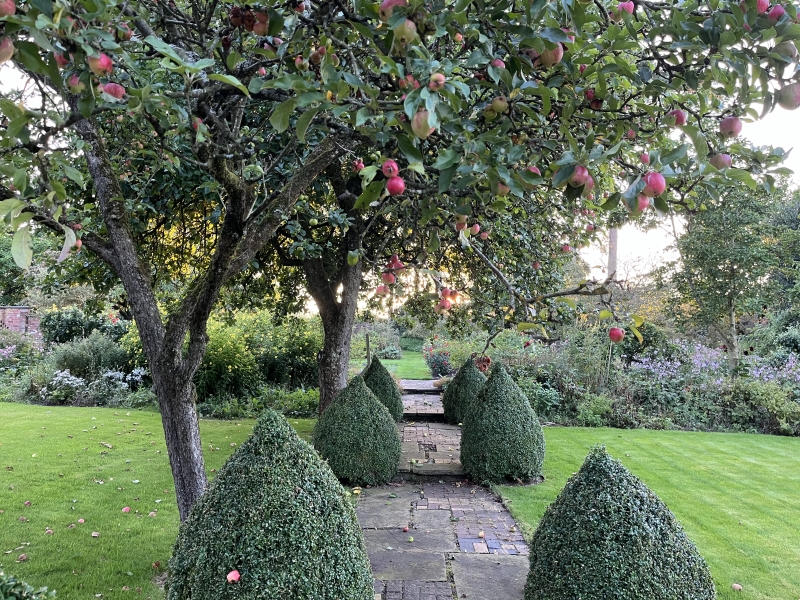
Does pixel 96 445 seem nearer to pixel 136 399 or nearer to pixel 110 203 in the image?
pixel 136 399

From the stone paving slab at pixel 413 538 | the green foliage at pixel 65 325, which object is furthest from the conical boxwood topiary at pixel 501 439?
the green foliage at pixel 65 325

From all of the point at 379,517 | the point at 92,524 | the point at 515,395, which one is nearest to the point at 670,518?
the point at 379,517

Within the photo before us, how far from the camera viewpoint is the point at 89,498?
17.3ft

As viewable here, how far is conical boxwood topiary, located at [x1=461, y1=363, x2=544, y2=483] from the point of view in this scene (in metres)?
5.75

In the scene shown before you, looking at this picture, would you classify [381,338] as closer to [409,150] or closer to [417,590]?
[417,590]

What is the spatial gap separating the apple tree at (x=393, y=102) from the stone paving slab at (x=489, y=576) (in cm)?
184

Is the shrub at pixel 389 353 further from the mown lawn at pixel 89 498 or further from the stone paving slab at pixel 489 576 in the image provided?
the stone paving slab at pixel 489 576

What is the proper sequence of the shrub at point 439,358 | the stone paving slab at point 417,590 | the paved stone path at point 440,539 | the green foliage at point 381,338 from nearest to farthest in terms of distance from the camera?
the stone paving slab at point 417,590 → the paved stone path at point 440,539 → the shrub at point 439,358 → the green foliage at point 381,338

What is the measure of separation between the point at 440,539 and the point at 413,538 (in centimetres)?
22

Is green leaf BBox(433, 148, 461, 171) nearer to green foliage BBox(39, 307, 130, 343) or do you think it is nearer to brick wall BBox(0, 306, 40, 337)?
green foliage BBox(39, 307, 130, 343)

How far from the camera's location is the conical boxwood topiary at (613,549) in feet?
8.09

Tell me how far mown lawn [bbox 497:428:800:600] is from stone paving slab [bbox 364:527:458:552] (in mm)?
772

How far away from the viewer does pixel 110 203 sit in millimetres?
3145

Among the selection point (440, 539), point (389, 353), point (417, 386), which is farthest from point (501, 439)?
point (389, 353)
